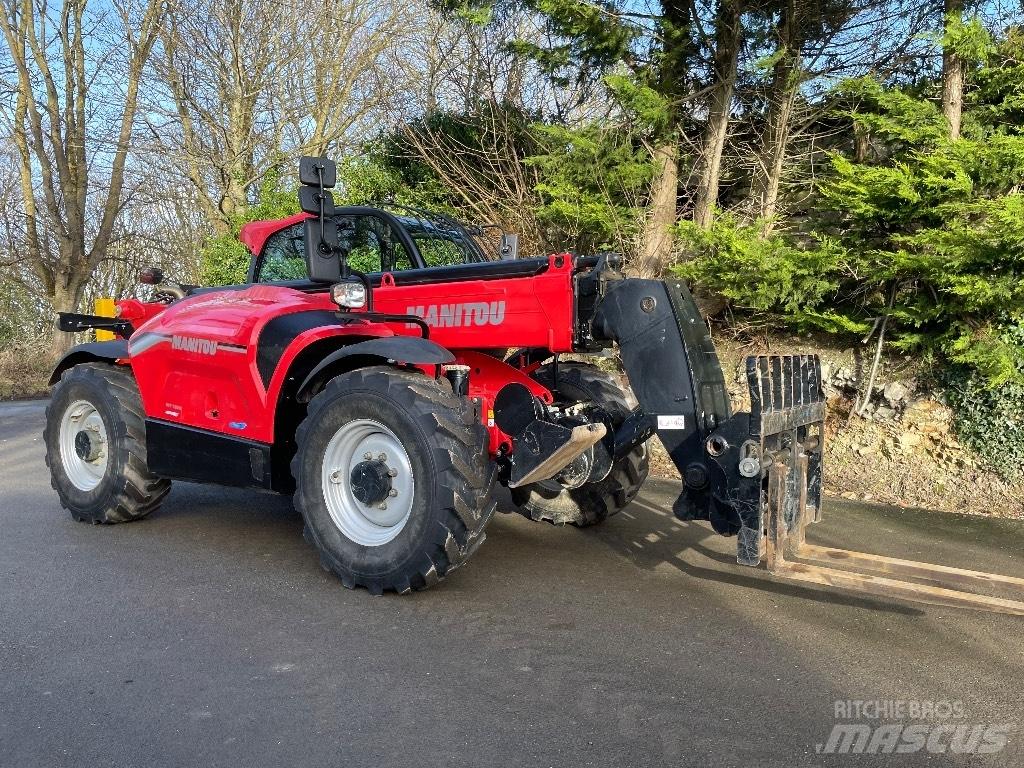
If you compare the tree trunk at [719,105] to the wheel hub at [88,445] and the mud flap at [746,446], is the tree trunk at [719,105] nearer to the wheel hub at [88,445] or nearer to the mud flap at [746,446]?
the mud flap at [746,446]

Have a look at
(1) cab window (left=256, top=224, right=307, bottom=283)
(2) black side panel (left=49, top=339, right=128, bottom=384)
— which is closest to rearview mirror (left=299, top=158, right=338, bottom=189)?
(1) cab window (left=256, top=224, right=307, bottom=283)

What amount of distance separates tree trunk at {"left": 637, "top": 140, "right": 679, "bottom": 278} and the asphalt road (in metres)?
5.59

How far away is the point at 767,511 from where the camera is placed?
427 cm

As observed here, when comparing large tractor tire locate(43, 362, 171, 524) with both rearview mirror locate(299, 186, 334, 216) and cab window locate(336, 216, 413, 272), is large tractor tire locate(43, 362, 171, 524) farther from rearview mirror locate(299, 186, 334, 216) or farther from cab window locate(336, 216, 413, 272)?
rearview mirror locate(299, 186, 334, 216)

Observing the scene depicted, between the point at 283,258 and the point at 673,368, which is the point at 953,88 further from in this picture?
the point at 283,258

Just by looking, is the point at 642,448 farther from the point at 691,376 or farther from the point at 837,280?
the point at 837,280

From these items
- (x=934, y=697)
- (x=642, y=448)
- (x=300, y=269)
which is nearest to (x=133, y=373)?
(x=300, y=269)

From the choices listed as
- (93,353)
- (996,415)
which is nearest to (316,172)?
(93,353)

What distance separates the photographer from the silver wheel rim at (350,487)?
4.77 metres

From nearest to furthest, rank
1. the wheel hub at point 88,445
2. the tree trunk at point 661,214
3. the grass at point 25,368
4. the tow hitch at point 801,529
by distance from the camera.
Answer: the tow hitch at point 801,529 → the wheel hub at point 88,445 → the tree trunk at point 661,214 → the grass at point 25,368

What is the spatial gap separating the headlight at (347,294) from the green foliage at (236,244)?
463 inches

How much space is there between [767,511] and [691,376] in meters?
0.78

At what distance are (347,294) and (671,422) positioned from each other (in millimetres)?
2029

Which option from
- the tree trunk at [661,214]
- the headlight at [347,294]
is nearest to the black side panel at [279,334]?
the headlight at [347,294]
